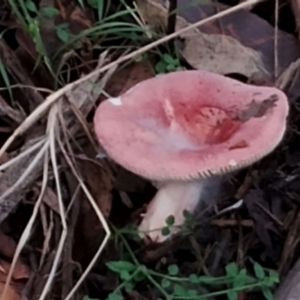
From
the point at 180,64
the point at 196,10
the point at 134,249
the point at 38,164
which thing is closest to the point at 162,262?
the point at 134,249

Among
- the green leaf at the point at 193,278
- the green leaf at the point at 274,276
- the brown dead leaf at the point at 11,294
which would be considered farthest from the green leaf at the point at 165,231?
the brown dead leaf at the point at 11,294

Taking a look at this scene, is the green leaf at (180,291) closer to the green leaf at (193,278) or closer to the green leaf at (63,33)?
the green leaf at (193,278)

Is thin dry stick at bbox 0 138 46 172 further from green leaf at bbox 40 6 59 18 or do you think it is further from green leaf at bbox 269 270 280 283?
green leaf at bbox 269 270 280 283

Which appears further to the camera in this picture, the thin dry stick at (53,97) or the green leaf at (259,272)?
the thin dry stick at (53,97)

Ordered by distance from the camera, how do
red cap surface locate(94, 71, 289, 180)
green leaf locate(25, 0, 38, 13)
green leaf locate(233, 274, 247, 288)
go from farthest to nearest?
green leaf locate(25, 0, 38, 13) < green leaf locate(233, 274, 247, 288) < red cap surface locate(94, 71, 289, 180)

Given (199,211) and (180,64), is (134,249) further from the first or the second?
(180,64)

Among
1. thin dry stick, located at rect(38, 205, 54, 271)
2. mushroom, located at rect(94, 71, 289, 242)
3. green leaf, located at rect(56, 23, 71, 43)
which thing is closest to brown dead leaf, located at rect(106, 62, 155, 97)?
green leaf, located at rect(56, 23, 71, 43)
